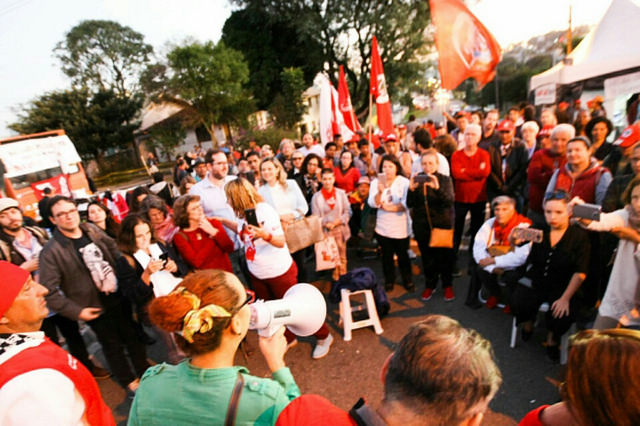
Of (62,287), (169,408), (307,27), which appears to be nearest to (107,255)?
(62,287)

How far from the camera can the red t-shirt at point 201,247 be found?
3076mm

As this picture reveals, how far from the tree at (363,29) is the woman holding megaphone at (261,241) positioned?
23710 millimetres

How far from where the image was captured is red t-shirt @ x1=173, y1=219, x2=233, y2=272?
121 inches

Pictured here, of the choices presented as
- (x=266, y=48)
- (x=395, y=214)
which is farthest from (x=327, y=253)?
(x=266, y=48)

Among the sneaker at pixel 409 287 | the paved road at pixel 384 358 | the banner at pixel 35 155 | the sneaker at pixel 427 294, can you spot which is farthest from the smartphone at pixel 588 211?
the banner at pixel 35 155

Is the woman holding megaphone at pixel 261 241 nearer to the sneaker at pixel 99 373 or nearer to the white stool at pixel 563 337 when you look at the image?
the sneaker at pixel 99 373

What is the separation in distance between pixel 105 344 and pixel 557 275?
4.02 meters

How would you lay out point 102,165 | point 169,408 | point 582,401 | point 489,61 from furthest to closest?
point 102,165, point 489,61, point 169,408, point 582,401

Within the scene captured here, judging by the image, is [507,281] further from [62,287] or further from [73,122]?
[73,122]

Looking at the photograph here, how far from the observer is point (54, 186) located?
9.66m

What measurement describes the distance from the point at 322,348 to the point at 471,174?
2828mm

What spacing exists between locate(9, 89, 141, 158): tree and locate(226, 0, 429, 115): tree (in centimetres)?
1352

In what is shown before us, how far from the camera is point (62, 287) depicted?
2830mm

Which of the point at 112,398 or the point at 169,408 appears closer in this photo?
the point at 169,408
